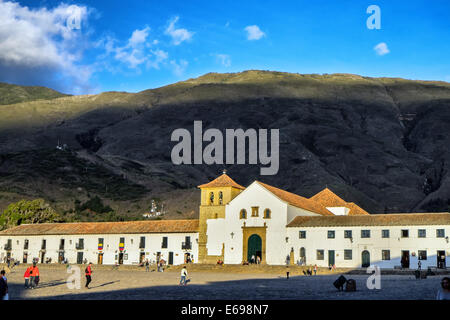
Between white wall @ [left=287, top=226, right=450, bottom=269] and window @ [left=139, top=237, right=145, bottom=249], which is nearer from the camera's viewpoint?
white wall @ [left=287, top=226, right=450, bottom=269]

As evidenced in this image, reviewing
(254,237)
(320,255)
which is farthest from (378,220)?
(254,237)

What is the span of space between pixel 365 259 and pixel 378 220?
12.3 ft

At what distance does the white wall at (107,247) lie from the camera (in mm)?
54875

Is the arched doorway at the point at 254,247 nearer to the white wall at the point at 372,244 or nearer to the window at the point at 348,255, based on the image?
the white wall at the point at 372,244

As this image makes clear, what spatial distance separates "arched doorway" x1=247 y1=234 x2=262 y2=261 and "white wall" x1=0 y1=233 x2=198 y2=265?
6.04 metres

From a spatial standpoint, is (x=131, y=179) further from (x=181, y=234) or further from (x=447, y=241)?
(x=447, y=241)

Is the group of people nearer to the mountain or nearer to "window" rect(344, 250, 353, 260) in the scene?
"window" rect(344, 250, 353, 260)

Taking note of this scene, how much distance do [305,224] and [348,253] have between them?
15.7 ft

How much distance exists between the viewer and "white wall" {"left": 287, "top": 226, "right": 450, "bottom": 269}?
1748 inches

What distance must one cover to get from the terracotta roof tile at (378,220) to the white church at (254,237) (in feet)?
0.28

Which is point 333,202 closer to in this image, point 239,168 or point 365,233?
point 365,233

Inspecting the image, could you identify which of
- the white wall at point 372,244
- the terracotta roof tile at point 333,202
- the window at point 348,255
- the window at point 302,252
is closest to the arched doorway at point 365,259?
the white wall at point 372,244

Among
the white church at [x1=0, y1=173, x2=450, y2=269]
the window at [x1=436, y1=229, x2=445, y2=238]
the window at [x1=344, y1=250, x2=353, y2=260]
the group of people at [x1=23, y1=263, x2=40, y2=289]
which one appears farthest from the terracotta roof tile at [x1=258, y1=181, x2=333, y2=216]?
the group of people at [x1=23, y1=263, x2=40, y2=289]

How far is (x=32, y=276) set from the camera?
86.9ft
